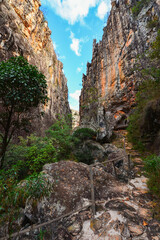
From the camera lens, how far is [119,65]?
15.9m

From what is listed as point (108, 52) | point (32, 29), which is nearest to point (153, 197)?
point (32, 29)

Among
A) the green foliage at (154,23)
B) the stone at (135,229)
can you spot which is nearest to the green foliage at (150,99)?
the stone at (135,229)

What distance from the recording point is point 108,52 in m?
18.7

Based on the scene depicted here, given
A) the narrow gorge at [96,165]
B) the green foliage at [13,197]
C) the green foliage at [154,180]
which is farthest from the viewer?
the green foliage at [154,180]

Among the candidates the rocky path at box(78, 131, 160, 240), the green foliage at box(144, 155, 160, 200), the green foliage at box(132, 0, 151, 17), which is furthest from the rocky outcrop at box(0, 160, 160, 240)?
the green foliage at box(132, 0, 151, 17)

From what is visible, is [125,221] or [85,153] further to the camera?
[85,153]

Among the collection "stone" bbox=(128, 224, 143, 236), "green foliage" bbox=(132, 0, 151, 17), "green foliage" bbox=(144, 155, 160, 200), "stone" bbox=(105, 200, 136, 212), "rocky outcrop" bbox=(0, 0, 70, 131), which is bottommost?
"stone" bbox=(105, 200, 136, 212)

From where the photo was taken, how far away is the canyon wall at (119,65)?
12617 millimetres

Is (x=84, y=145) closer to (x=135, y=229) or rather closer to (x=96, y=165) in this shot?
(x=96, y=165)

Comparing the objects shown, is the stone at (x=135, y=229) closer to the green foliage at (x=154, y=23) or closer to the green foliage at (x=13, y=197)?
the green foliage at (x=13, y=197)

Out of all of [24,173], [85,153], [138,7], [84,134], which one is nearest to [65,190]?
[24,173]

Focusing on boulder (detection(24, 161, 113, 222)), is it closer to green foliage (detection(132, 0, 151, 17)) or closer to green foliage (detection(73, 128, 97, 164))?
green foliage (detection(73, 128, 97, 164))

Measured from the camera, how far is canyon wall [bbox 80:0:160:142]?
12617 millimetres

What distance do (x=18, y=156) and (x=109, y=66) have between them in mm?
18875
